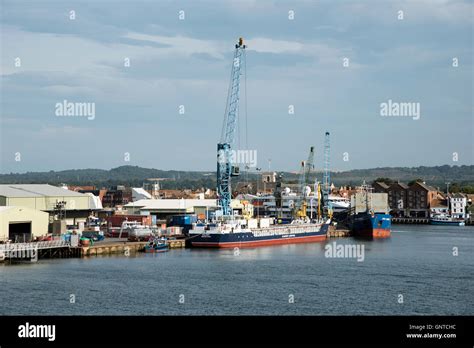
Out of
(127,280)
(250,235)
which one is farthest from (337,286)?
(250,235)

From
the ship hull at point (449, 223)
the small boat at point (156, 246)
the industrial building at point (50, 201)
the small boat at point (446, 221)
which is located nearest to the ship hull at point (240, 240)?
the small boat at point (156, 246)

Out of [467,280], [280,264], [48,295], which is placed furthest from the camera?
[280,264]

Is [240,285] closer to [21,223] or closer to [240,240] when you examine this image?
[21,223]

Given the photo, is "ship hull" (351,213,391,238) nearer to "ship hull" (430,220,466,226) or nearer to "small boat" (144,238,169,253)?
"small boat" (144,238,169,253)

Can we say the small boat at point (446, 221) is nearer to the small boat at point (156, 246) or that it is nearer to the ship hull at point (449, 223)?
the ship hull at point (449, 223)

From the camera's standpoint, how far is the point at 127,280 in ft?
76.0

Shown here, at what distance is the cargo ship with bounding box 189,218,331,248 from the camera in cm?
3850

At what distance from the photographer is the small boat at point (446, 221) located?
76.7m

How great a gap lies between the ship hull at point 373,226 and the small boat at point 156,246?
738 inches

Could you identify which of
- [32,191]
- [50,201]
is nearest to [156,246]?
[50,201]

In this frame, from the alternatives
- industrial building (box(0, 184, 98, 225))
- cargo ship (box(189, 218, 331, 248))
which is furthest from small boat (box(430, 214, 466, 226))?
industrial building (box(0, 184, 98, 225))
